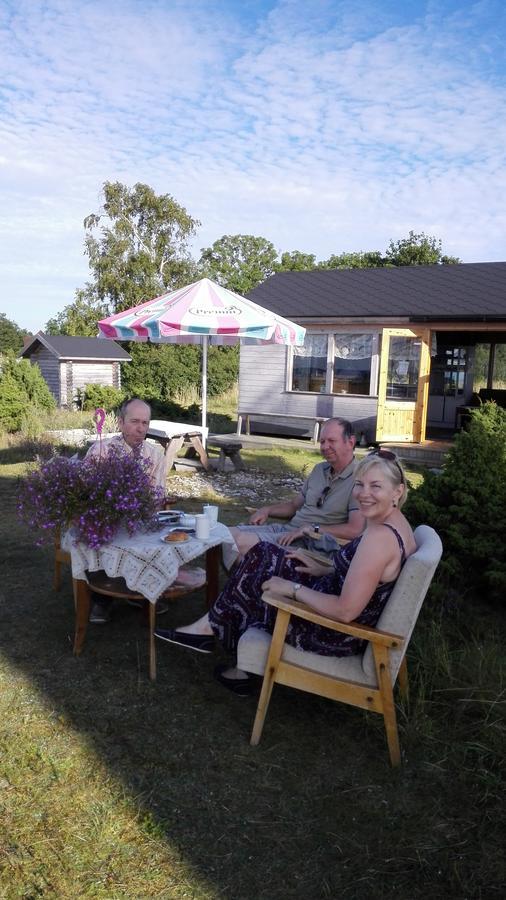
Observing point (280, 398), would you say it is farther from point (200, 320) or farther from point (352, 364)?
point (200, 320)

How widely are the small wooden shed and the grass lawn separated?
16988 millimetres

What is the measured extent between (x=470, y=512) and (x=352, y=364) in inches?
364

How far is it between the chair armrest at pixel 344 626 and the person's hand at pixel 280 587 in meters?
0.11

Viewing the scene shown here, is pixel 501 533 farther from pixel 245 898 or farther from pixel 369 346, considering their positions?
pixel 369 346

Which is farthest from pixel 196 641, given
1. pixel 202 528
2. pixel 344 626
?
pixel 344 626

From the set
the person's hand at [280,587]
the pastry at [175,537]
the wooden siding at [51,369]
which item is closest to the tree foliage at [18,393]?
the wooden siding at [51,369]

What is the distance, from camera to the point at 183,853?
2275 mm

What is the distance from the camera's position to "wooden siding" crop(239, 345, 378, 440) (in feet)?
43.0

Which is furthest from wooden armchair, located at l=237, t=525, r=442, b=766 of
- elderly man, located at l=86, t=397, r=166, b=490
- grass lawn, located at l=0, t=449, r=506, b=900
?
elderly man, located at l=86, t=397, r=166, b=490

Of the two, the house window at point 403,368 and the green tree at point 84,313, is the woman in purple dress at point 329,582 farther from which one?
the green tree at point 84,313

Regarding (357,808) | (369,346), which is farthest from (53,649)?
(369,346)

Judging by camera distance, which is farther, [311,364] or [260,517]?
[311,364]

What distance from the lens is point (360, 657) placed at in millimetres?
2809

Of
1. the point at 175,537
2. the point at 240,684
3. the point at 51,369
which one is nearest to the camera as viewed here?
the point at 240,684
